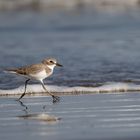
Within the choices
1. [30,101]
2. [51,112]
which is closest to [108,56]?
[30,101]

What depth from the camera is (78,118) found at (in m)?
9.40

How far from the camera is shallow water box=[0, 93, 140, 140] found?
27.7 feet

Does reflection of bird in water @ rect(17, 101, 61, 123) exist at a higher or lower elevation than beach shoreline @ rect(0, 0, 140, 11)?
lower

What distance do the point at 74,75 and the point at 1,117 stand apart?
14.5 feet

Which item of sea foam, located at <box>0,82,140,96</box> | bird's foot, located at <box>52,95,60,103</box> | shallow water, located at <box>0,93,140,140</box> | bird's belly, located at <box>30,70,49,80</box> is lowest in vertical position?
shallow water, located at <box>0,93,140,140</box>

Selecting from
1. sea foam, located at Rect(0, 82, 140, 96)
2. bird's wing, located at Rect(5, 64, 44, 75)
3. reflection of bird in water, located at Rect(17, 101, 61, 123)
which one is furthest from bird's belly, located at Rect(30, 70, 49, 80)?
reflection of bird in water, located at Rect(17, 101, 61, 123)

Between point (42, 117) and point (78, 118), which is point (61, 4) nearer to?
point (42, 117)

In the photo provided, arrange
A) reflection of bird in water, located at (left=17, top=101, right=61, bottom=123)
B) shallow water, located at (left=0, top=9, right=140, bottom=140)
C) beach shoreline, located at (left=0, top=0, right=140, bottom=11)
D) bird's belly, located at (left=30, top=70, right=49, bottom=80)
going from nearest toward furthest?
shallow water, located at (left=0, top=9, right=140, bottom=140) → reflection of bird in water, located at (left=17, top=101, right=61, bottom=123) → bird's belly, located at (left=30, top=70, right=49, bottom=80) → beach shoreline, located at (left=0, top=0, right=140, bottom=11)

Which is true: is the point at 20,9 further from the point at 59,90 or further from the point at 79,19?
the point at 59,90

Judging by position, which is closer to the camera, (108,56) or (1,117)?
(1,117)

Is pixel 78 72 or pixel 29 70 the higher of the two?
pixel 78 72

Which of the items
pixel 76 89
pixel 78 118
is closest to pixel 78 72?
pixel 76 89

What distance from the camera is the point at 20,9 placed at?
32.3 m

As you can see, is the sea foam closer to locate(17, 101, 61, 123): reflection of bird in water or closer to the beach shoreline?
locate(17, 101, 61, 123): reflection of bird in water
